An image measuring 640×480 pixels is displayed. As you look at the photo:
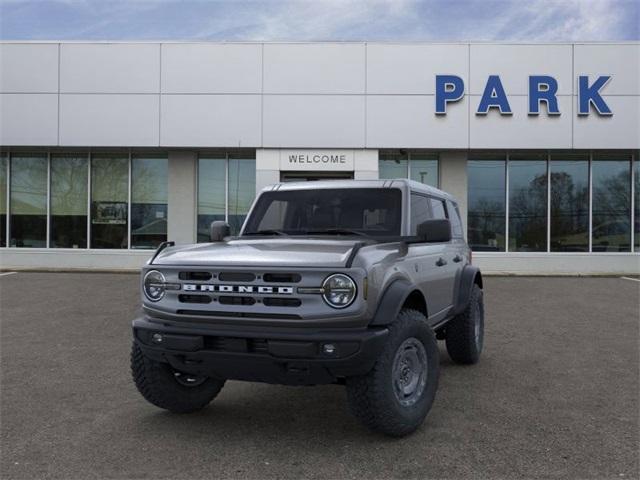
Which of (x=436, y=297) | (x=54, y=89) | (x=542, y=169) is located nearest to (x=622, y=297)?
(x=542, y=169)

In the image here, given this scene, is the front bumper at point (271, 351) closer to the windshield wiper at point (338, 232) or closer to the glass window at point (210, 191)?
the windshield wiper at point (338, 232)

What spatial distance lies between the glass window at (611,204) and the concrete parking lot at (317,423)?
33.8 feet

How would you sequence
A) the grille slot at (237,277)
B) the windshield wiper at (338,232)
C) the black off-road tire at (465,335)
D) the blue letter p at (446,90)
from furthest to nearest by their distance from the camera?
1. the blue letter p at (446,90)
2. the black off-road tire at (465,335)
3. the windshield wiper at (338,232)
4. the grille slot at (237,277)

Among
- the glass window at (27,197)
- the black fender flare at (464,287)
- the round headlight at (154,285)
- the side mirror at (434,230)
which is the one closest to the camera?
the round headlight at (154,285)

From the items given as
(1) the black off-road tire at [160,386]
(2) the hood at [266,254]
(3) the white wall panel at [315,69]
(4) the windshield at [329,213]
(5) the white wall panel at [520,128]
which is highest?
(3) the white wall panel at [315,69]

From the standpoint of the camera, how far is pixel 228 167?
1694 cm

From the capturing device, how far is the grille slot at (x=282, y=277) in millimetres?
3584

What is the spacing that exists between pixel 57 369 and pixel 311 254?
3696 millimetres

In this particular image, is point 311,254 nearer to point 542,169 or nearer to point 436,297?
point 436,297

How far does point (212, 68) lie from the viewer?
15844mm

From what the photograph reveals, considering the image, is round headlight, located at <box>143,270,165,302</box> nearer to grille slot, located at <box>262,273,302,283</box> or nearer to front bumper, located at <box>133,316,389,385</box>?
front bumper, located at <box>133,316,389,385</box>

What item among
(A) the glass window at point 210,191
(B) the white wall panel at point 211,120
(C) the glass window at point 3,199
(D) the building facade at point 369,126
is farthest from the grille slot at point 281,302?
(C) the glass window at point 3,199

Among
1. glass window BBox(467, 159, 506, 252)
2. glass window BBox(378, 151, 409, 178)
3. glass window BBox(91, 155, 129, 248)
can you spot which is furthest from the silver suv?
glass window BBox(91, 155, 129, 248)

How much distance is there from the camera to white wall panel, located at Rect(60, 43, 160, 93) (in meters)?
15.9
